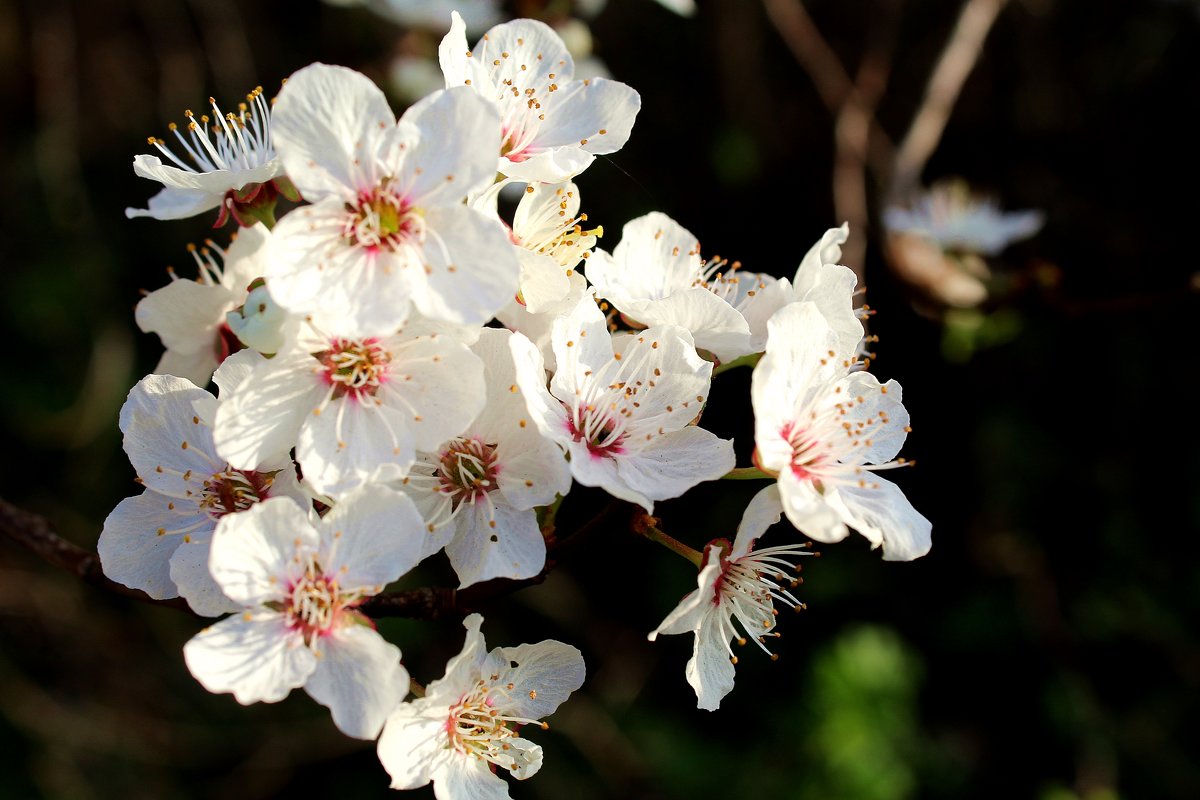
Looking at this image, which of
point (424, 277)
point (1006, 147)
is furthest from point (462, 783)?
point (1006, 147)

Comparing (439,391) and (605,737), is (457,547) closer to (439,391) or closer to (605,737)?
(439,391)

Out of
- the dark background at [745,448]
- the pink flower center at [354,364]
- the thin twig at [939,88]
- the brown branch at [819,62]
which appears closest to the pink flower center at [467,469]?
the pink flower center at [354,364]

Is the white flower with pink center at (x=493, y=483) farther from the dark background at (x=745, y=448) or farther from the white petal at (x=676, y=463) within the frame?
the dark background at (x=745, y=448)

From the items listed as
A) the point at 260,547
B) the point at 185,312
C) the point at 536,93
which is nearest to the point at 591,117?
the point at 536,93

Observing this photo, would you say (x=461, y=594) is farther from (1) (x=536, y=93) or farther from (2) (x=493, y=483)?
(1) (x=536, y=93)

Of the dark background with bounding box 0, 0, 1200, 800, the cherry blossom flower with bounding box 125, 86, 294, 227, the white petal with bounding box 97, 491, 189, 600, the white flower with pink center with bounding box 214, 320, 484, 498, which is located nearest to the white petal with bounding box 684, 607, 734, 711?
the white flower with pink center with bounding box 214, 320, 484, 498
